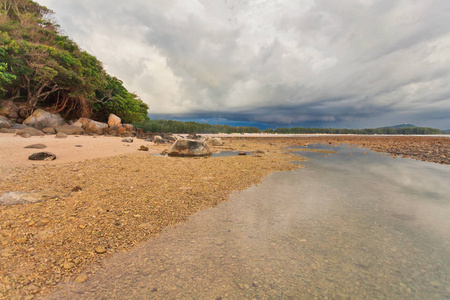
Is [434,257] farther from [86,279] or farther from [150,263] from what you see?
[86,279]

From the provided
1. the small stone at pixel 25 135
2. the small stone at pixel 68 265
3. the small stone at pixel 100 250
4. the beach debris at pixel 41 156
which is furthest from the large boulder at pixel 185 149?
the small stone at pixel 68 265

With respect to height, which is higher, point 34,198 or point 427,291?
point 34,198

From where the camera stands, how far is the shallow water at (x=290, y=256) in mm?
2371

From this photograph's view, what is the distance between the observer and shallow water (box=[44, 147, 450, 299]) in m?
2.37

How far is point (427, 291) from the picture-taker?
242 centimetres

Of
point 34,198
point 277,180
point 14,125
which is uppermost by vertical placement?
point 14,125

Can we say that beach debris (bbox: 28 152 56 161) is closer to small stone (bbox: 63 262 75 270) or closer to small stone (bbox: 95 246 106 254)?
small stone (bbox: 95 246 106 254)

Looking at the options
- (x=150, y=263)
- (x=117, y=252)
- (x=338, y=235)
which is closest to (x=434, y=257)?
(x=338, y=235)

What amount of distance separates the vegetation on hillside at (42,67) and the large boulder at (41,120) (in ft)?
3.90

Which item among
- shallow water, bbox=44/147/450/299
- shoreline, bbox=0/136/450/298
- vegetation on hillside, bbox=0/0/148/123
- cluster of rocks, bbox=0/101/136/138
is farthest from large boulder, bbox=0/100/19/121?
shallow water, bbox=44/147/450/299

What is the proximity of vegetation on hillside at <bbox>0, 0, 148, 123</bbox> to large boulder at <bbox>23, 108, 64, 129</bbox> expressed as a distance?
3.90ft

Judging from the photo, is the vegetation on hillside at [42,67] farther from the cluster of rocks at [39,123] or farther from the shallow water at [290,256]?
the shallow water at [290,256]

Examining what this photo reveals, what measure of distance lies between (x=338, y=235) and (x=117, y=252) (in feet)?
13.4

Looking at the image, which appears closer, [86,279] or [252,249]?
[86,279]
